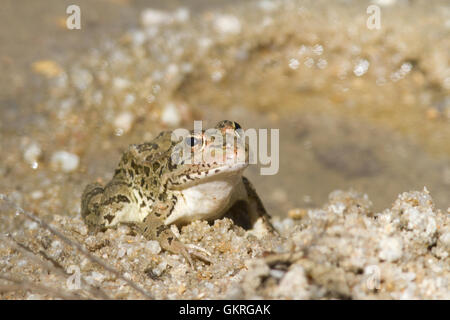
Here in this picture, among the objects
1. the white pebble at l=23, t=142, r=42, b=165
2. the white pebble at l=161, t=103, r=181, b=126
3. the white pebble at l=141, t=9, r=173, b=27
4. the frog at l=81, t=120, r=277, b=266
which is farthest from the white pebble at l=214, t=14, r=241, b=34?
the frog at l=81, t=120, r=277, b=266

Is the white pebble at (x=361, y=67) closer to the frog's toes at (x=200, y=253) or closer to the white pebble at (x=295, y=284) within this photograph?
the frog's toes at (x=200, y=253)

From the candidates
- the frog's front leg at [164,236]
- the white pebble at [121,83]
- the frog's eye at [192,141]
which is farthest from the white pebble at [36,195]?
the frog's eye at [192,141]

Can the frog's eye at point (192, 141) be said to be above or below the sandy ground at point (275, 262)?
above

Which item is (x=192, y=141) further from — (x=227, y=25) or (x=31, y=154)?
(x=227, y=25)

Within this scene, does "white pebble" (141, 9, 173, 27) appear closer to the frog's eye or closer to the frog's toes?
the frog's eye
